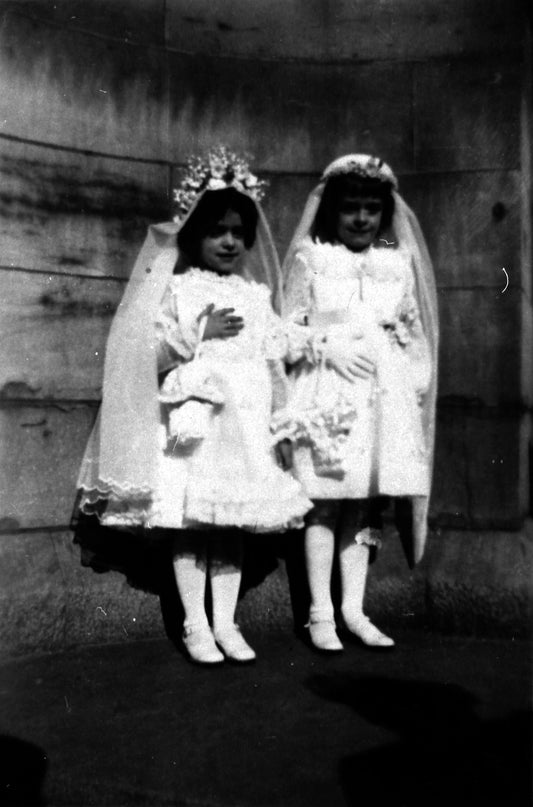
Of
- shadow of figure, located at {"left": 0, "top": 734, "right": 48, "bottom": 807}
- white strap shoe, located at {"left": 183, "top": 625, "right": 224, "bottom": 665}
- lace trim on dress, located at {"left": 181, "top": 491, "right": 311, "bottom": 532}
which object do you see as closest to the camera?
shadow of figure, located at {"left": 0, "top": 734, "right": 48, "bottom": 807}

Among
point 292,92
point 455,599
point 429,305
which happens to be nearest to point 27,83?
point 292,92

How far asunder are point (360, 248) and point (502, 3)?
131 centimetres

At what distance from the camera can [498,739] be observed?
97.3 inches

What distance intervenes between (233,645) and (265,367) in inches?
41.7

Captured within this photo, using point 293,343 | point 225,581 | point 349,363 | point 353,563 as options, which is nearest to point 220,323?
point 293,343

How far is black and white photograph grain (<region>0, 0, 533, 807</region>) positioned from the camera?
3094mm

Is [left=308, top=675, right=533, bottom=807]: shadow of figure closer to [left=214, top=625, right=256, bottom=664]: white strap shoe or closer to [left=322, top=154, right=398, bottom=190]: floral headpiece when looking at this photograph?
[left=214, top=625, right=256, bottom=664]: white strap shoe

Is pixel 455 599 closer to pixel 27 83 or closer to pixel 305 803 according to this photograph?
pixel 305 803

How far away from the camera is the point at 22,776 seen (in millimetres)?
2373

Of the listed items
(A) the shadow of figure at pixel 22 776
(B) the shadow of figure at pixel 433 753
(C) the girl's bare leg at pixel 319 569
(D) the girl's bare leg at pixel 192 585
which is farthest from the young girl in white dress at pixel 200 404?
(A) the shadow of figure at pixel 22 776

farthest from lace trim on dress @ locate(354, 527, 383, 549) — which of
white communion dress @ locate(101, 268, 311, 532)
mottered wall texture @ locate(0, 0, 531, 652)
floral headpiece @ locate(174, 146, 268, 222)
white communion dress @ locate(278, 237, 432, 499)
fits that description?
floral headpiece @ locate(174, 146, 268, 222)

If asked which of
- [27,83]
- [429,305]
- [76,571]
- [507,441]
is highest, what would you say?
[27,83]

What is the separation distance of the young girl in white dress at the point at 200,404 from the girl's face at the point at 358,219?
32 cm

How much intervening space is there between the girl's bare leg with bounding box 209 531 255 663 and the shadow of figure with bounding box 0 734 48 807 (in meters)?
0.95
